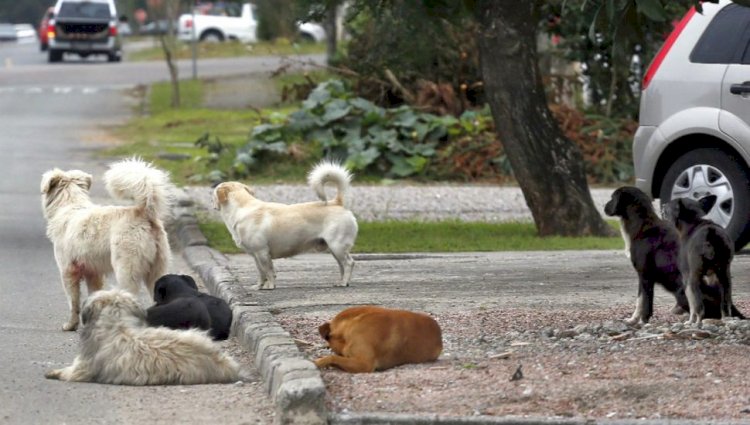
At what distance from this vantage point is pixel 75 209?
9328 millimetres

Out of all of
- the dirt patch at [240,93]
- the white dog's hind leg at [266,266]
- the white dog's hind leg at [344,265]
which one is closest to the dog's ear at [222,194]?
the white dog's hind leg at [266,266]

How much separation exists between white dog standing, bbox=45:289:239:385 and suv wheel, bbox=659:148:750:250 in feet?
17.4

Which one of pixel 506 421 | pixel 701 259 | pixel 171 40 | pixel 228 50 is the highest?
pixel 701 259

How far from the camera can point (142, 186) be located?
8.80 meters

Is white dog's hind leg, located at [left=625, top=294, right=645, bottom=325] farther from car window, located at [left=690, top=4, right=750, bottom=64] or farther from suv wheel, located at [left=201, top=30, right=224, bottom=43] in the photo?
suv wheel, located at [left=201, top=30, right=224, bottom=43]

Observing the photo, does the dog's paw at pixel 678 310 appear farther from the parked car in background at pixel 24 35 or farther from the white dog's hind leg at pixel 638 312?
the parked car in background at pixel 24 35

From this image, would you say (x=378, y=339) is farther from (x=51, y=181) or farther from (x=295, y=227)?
(x=51, y=181)

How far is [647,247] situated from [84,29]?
4427 centimetres

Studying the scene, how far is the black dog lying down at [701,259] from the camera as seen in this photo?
25.3ft

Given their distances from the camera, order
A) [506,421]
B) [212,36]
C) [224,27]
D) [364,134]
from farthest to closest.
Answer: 1. [212,36]
2. [224,27]
3. [364,134]
4. [506,421]

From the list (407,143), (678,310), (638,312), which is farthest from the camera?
(407,143)

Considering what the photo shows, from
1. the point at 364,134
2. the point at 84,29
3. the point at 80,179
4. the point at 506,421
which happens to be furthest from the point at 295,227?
the point at 84,29

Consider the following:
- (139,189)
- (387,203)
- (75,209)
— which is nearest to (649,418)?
(139,189)

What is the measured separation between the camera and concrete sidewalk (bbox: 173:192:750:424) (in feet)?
20.1
